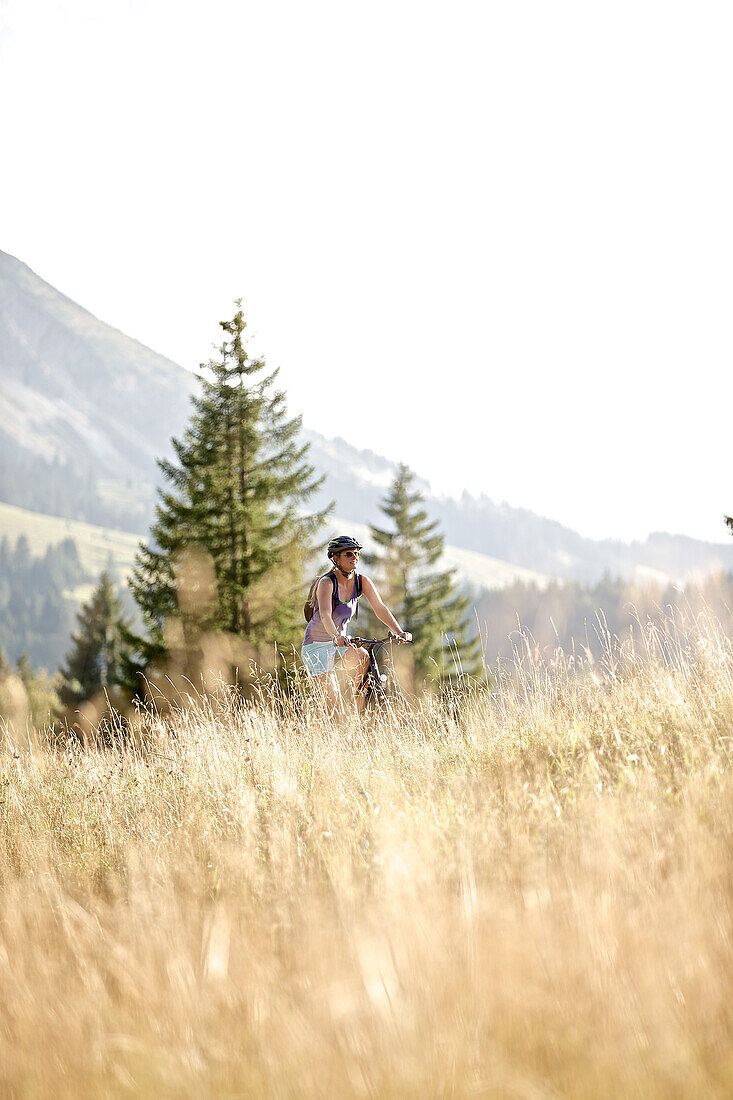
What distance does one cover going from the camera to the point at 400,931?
2.18 m

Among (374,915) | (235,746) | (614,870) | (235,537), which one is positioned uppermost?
(235,537)

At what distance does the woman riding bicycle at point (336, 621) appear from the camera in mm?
7062

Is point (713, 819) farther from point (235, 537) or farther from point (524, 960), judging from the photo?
point (235, 537)

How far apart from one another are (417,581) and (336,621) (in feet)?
93.9

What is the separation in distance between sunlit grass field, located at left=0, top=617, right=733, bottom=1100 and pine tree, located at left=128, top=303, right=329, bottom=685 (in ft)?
53.0

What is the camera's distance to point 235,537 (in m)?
21.2

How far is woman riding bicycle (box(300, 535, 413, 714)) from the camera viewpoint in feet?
23.2

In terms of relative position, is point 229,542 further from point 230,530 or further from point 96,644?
point 96,644

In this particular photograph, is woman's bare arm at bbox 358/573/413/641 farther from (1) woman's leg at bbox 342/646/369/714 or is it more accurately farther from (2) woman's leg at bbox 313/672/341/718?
(2) woman's leg at bbox 313/672/341/718

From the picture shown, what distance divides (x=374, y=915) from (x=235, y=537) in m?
19.3

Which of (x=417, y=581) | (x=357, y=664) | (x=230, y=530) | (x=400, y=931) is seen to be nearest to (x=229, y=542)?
(x=230, y=530)

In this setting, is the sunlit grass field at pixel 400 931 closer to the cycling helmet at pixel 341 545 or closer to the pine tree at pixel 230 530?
the cycling helmet at pixel 341 545

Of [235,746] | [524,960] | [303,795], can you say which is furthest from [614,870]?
[235,746]

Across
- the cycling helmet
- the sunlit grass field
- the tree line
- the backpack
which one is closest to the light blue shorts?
the backpack
